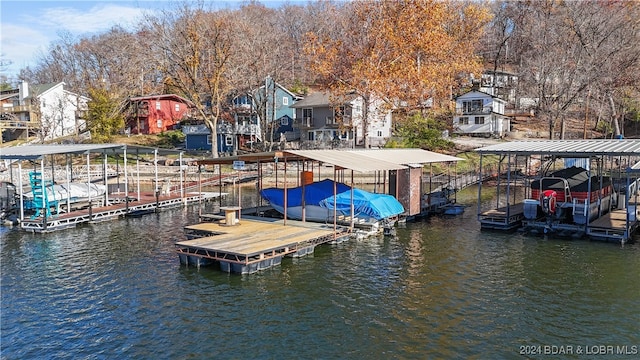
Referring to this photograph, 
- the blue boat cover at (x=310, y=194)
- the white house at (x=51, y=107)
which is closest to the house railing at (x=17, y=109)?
the white house at (x=51, y=107)

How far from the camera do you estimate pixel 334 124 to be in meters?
61.3

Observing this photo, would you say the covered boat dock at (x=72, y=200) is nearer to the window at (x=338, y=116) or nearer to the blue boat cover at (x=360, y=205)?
the blue boat cover at (x=360, y=205)

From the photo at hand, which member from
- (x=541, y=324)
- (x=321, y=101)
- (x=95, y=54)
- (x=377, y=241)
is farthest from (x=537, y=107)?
(x=95, y=54)

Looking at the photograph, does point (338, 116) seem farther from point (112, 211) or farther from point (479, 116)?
point (112, 211)

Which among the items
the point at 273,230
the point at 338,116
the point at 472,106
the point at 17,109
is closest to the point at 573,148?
the point at 273,230

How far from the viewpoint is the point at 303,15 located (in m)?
111

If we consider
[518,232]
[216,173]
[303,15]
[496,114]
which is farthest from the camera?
[303,15]

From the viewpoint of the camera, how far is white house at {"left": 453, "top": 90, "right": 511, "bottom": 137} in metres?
63.8

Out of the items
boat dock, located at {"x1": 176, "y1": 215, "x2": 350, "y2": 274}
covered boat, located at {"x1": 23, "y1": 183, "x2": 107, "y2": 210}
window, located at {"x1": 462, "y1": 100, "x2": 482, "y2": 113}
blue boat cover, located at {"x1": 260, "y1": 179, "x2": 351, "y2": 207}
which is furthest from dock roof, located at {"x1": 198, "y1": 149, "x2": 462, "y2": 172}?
window, located at {"x1": 462, "y1": 100, "x2": 482, "y2": 113}

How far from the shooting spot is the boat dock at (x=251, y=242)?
17750 millimetres

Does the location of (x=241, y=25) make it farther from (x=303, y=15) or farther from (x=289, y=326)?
(x=303, y=15)

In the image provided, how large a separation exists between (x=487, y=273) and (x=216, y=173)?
37.4 metres

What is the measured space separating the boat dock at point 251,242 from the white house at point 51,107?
191 ft

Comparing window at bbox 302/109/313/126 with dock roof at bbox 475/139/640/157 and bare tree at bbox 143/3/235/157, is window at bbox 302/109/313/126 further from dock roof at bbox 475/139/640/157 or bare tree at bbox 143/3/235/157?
dock roof at bbox 475/139/640/157
